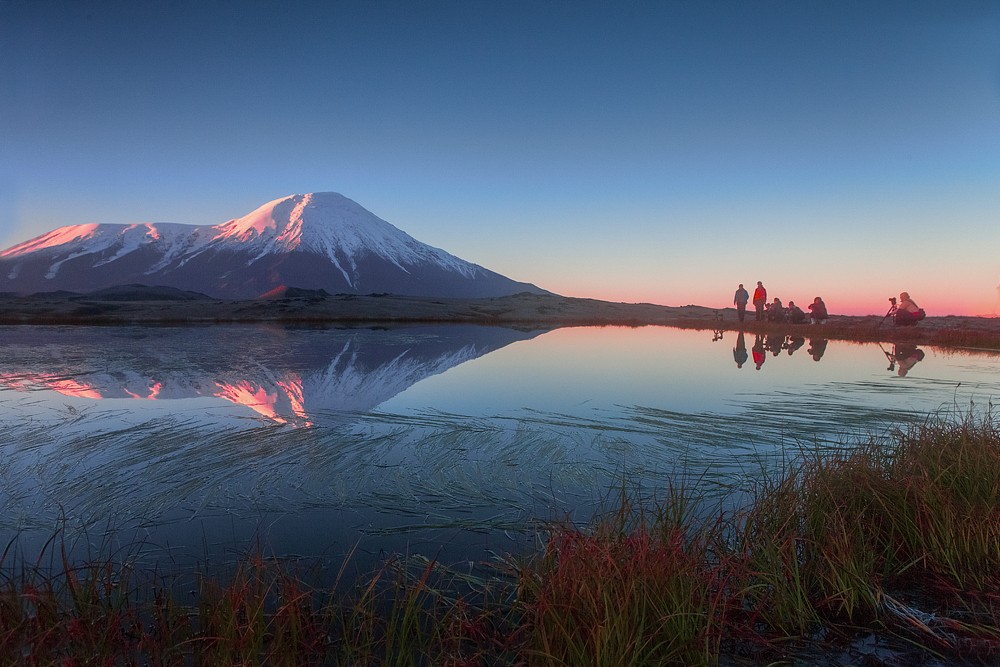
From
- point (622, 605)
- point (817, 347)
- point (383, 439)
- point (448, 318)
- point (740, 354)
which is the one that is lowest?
point (383, 439)

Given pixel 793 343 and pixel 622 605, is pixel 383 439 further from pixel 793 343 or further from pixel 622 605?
pixel 793 343

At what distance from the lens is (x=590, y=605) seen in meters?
2.75

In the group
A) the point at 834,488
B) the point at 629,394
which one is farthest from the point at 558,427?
the point at 834,488

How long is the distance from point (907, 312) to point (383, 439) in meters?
27.0

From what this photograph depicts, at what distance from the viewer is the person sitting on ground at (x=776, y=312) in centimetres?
3119

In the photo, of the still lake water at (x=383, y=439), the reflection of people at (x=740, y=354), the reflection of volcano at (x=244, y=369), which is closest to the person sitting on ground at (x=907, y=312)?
the reflection of people at (x=740, y=354)

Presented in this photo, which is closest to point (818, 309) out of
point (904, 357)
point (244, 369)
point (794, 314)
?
point (794, 314)

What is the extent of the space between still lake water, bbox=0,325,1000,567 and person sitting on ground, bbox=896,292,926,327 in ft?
39.0

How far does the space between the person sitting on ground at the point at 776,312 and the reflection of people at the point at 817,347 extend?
25.8 ft

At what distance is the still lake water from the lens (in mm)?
4137

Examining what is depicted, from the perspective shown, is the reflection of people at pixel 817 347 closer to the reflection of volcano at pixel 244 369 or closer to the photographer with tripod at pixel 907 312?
the photographer with tripod at pixel 907 312

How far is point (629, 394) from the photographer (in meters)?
10.1

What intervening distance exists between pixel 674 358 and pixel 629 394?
6859 mm

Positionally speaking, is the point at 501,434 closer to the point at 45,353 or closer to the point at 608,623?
the point at 608,623
